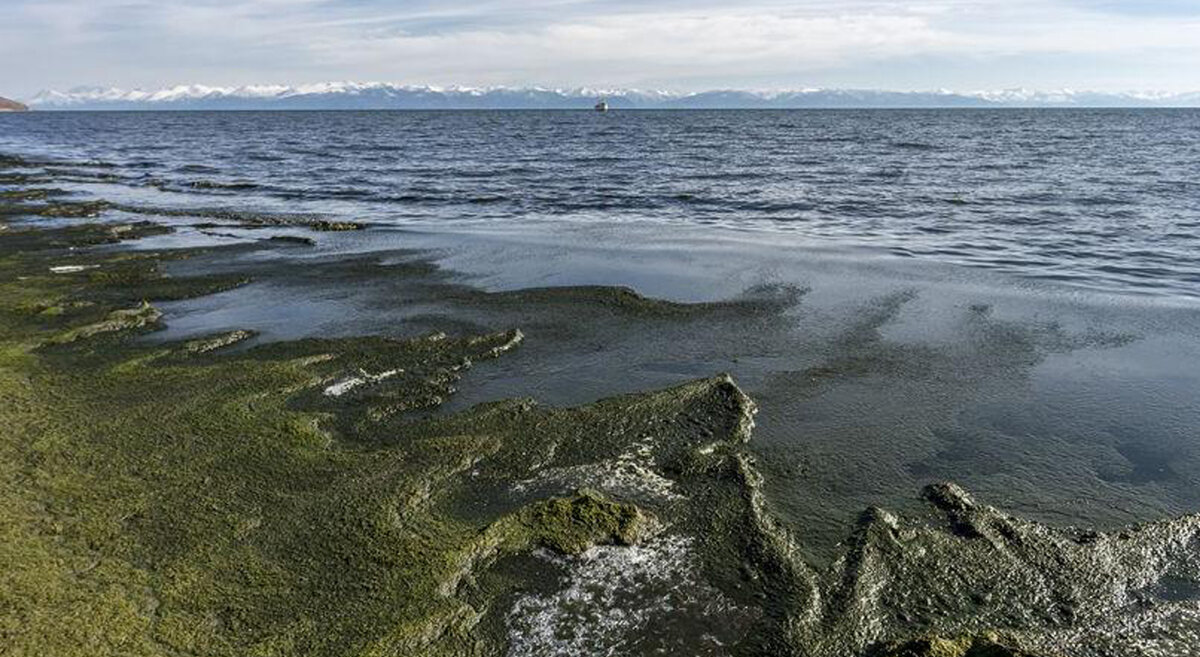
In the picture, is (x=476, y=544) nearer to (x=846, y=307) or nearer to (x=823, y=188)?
(x=846, y=307)

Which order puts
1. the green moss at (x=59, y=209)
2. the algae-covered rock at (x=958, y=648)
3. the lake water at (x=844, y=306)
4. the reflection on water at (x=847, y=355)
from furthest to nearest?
the green moss at (x=59, y=209)
the lake water at (x=844, y=306)
the reflection on water at (x=847, y=355)
the algae-covered rock at (x=958, y=648)

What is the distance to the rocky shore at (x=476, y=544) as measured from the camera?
5.00 metres

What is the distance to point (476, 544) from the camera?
590cm

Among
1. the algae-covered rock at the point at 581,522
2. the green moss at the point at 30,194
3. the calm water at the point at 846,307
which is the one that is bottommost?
the algae-covered rock at the point at 581,522

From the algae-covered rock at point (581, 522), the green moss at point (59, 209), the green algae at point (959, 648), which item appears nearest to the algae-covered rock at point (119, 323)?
the algae-covered rock at point (581, 522)

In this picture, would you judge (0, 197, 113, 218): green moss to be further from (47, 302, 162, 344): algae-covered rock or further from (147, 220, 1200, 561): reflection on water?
(47, 302, 162, 344): algae-covered rock

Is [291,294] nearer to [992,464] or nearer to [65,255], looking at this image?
[65,255]

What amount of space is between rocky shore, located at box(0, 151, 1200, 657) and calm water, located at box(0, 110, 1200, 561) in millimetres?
606

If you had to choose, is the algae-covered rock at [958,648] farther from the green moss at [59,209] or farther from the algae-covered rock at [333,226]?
the green moss at [59,209]

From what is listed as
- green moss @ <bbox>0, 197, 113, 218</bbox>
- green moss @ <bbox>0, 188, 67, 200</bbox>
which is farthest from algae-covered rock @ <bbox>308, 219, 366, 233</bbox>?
green moss @ <bbox>0, 188, 67, 200</bbox>

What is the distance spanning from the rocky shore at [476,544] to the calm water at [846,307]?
1.99 ft

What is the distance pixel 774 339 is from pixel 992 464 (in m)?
4.48

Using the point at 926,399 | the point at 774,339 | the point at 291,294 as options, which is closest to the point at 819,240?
the point at 774,339

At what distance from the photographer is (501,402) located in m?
8.77
